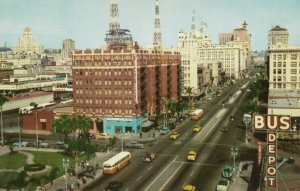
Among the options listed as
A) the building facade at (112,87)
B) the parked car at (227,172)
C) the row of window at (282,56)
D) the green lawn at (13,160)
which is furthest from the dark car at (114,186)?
the row of window at (282,56)

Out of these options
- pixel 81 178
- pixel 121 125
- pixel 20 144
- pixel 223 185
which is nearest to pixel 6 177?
pixel 81 178

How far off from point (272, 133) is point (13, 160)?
213 feet

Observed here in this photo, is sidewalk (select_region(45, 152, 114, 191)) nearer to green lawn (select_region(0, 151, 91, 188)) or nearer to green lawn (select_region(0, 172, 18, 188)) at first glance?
green lawn (select_region(0, 151, 91, 188))

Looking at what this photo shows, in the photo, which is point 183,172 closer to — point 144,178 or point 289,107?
point 144,178

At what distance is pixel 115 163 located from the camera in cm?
9106

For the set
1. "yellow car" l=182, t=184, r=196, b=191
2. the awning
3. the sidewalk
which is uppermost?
the awning

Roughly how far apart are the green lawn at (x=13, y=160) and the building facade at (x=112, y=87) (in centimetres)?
3540

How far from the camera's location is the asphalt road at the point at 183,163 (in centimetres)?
8288

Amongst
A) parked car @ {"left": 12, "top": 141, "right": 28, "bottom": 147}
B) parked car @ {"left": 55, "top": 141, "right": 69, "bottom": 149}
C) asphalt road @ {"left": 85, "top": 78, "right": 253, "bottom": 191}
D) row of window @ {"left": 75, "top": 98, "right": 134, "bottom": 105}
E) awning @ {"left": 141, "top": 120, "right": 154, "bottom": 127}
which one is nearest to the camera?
asphalt road @ {"left": 85, "top": 78, "right": 253, "bottom": 191}

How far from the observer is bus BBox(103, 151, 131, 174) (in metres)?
89.6

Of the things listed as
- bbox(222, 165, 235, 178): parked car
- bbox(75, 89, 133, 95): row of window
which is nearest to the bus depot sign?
bbox(222, 165, 235, 178): parked car

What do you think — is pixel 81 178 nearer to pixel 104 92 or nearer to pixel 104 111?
pixel 104 111

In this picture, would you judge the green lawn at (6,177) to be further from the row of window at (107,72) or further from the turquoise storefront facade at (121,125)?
the row of window at (107,72)

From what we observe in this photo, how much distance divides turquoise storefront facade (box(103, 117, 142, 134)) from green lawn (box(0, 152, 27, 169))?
34.4m
